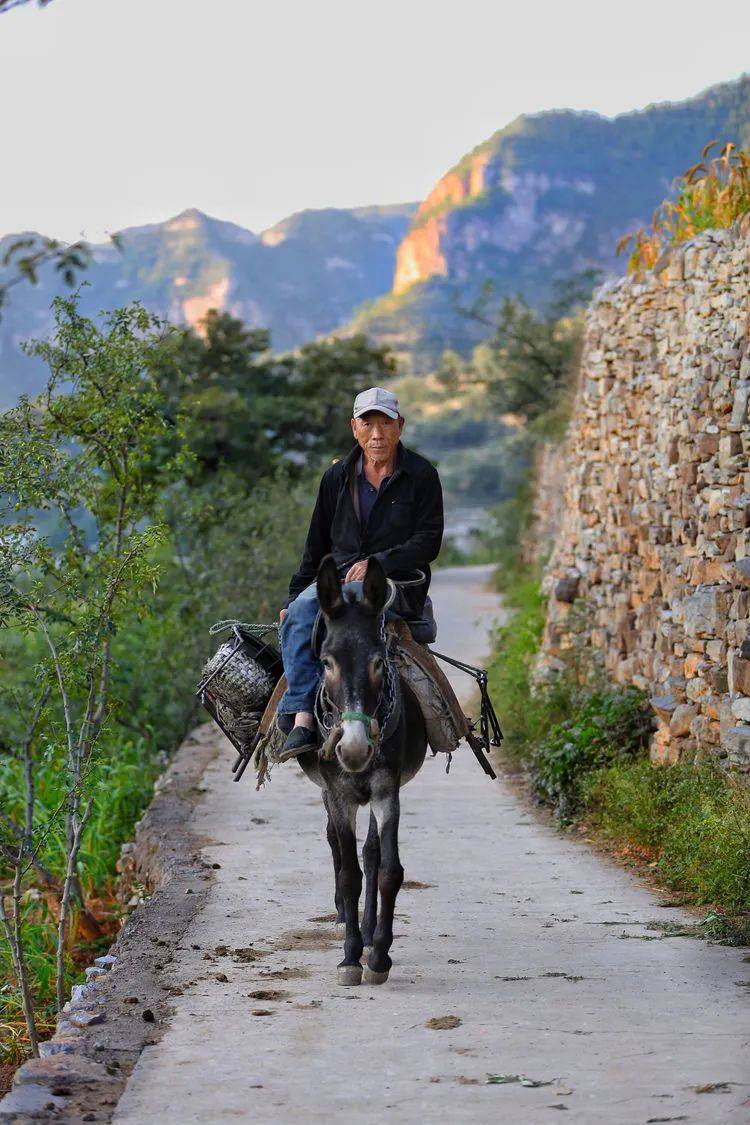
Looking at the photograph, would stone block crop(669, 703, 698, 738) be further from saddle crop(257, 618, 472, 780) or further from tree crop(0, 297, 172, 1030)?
tree crop(0, 297, 172, 1030)

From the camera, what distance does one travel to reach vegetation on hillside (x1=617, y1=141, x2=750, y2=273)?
1150 cm

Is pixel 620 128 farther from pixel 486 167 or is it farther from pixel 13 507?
pixel 13 507

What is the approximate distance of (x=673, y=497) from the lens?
10789 mm

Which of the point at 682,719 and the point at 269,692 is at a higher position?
the point at 269,692

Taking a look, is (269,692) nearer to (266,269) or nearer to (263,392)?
(263,392)

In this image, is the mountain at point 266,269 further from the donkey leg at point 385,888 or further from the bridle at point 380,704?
the donkey leg at point 385,888

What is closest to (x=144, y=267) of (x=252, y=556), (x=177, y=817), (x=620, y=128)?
(x=620, y=128)

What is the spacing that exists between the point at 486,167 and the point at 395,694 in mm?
115562

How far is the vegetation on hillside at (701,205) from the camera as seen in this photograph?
1150 centimetres

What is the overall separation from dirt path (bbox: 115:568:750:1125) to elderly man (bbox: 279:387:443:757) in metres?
1.36

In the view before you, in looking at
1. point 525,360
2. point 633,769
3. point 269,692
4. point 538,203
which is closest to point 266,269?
point 538,203

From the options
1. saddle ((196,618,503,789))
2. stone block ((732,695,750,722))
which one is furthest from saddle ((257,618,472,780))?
stone block ((732,695,750,722))

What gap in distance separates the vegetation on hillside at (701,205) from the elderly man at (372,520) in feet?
16.1

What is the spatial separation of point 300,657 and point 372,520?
81 centimetres
